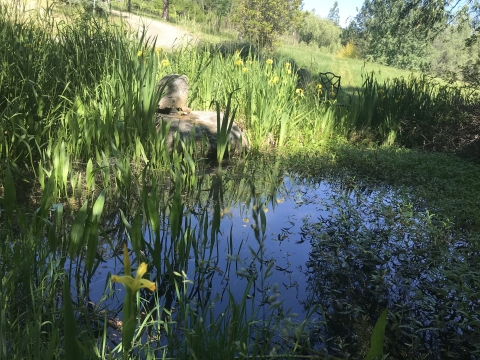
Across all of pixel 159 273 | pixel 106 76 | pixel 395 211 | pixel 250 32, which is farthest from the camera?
pixel 250 32

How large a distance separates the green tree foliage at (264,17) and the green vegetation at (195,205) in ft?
36.2

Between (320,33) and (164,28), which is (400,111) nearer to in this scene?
(164,28)

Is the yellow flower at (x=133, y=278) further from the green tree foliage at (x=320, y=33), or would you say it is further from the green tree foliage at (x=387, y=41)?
the green tree foliage at (x=320, y=33)

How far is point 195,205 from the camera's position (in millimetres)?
3279

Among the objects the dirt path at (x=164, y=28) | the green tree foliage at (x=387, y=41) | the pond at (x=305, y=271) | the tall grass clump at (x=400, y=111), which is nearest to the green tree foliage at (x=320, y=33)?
the green tree foliage at (x=387, y=41)

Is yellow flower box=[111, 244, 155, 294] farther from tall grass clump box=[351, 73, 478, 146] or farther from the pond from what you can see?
tall grass clump box=[351, 73, 478, 146]

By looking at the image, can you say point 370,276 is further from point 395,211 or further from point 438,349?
point 395,211

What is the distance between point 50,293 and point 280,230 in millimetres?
1748

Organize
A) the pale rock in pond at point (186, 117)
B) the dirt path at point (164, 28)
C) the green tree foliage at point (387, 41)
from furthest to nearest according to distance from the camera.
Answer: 1. the green tree foliage at point (387, 41)
2. the dirt path at point (164, 28)
3. the pale rock in pond at point (186, 117)

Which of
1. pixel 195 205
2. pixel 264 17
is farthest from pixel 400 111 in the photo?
pixel 264 17

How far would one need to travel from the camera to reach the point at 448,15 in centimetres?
1059

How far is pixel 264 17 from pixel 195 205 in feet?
53.9

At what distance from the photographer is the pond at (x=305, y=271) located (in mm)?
1789

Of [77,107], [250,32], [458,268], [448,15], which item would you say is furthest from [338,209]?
[250,32]
